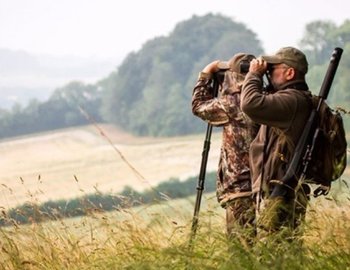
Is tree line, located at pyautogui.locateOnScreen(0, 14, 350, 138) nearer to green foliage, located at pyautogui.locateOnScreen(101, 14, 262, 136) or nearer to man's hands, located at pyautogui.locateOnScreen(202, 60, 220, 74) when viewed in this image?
green foliage, located at pyautogui.locateOnScreen(101, 14, 262, 136)

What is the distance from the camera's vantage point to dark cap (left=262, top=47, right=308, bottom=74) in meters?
3.33

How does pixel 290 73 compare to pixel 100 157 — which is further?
pixel 100 157

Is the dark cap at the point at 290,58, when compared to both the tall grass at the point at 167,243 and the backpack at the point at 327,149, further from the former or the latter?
the tall grass at the point at 167,243

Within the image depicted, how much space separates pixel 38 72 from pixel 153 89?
15019 millimetres

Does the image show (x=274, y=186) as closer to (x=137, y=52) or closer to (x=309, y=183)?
(x=309, y=183)

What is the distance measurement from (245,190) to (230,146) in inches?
7.3

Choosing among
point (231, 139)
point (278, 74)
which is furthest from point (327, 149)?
point (231, 139)

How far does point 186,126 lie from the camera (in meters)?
36.9

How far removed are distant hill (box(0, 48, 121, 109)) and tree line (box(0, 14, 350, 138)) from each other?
3411 mm

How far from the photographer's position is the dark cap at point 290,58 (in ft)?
10.9

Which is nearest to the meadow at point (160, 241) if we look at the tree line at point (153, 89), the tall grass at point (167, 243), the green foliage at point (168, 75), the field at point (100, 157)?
the tall grass at point (167, 243)

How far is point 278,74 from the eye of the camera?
11.0 ft

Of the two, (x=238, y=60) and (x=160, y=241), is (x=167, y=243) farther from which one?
(x=238, y=60)

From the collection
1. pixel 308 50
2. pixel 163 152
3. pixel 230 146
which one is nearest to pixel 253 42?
pixel 163 152
